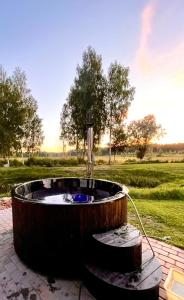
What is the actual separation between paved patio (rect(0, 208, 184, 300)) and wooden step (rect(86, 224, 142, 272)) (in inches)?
17.6


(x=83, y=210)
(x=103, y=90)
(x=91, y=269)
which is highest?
(x=103, y=90)

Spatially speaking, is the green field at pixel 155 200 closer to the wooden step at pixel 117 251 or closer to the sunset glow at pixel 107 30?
the wooden step at pixel 117 251

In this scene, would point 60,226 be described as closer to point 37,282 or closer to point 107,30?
point 37,282

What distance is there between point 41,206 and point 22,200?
1.35 feet

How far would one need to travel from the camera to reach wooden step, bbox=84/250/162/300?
2367mm

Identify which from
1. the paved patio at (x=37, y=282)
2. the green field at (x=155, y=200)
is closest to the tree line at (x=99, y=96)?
the green field at (x=155, y=200)

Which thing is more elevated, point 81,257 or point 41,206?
point 41,206

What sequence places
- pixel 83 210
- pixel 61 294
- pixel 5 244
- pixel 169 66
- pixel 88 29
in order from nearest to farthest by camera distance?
pixel 61 294
pixel 83 210
pixel 5 244
pixel 88 29
pixel 169 66

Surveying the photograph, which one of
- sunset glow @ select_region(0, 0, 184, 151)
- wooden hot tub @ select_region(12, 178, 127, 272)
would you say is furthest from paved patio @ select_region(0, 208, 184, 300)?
sunset glow @ select_region(0, 0, 184, 151)

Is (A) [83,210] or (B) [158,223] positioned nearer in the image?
(A) [83,210]

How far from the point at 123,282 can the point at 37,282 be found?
122 cm

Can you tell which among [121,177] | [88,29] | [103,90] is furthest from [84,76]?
[88,29]

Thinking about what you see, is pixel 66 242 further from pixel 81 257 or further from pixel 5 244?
pixel 5 244

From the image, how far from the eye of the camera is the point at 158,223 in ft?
17.1
